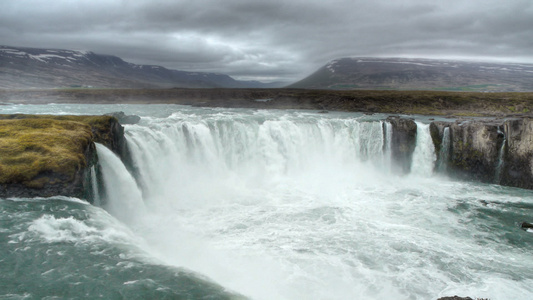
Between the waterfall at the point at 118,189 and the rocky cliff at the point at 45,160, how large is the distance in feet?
2.35

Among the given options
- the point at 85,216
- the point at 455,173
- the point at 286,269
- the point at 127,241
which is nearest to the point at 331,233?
the point at 286,269

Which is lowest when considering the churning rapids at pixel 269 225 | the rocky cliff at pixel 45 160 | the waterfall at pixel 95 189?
the churning rapids at pixel 269 225

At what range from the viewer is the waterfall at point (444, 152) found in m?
26.4

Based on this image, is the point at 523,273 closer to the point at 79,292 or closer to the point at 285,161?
the point at 79,292

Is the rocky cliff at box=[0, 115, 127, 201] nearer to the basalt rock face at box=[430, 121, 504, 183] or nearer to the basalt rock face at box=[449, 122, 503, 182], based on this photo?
the basalt rock face at box=[430, 121, 504, 183]

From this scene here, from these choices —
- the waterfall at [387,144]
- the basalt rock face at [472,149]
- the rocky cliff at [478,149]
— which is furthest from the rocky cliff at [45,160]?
the basalt rock face at [472,149]

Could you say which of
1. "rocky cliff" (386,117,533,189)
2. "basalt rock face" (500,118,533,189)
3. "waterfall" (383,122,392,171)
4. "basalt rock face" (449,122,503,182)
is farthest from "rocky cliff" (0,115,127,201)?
"basalt rock face" (500,118,533,189)

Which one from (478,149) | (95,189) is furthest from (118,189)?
(478,149)

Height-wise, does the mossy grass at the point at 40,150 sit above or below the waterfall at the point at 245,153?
above

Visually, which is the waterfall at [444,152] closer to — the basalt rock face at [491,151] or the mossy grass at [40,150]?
the basalt rock face at [491,151]

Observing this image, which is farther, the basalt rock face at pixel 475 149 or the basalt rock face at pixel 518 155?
the basalt rock face at pixel 475 149

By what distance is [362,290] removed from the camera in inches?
401

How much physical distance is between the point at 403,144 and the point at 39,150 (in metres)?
25.7

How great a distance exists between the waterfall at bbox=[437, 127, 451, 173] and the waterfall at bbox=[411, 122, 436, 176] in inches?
21.1
